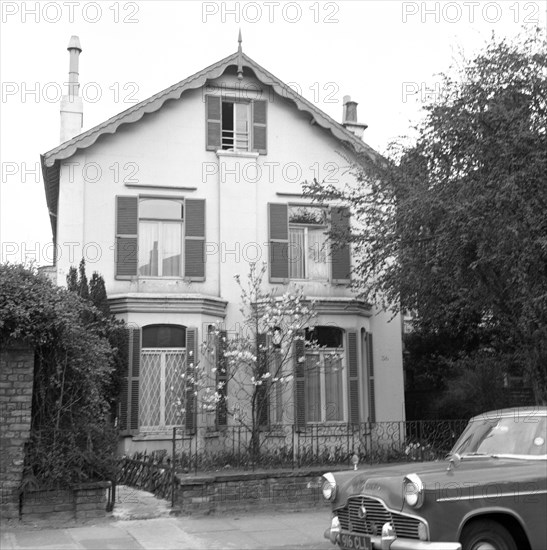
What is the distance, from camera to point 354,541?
320 inches

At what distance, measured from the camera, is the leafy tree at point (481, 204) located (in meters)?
13.0

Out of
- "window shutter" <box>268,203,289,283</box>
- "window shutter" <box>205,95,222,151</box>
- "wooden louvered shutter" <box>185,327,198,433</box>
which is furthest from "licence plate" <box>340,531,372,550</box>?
"window shutter" <box>205,95,222,151</box>

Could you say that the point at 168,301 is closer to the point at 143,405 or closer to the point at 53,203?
the point at 143,405

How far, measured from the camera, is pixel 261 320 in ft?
55.2

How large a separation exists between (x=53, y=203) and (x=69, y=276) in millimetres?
3576

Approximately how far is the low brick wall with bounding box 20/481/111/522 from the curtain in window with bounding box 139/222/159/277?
23.2ft

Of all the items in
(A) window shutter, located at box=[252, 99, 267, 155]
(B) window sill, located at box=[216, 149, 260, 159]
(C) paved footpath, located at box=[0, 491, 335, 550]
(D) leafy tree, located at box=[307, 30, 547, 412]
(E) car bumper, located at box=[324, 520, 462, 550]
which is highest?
(A) window shutter, located at box=[252, 99, 267, 155]

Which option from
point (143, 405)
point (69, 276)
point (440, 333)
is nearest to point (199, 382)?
point (143, 405)

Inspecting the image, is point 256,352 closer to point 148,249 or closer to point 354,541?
point 148,249

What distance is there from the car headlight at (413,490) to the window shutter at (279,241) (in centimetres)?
1075

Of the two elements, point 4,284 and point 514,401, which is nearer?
point 4,284

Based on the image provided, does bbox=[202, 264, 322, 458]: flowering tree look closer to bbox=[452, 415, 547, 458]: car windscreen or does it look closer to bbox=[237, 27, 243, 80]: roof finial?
bbox=[237, 27, 243, 80]: roof finial

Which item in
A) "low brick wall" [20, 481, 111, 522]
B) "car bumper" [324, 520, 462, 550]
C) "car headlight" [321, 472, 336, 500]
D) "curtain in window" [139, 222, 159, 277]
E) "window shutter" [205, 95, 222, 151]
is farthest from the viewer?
"window shutter" [205, 95, 222, 151]

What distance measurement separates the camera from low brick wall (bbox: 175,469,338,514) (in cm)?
1187
